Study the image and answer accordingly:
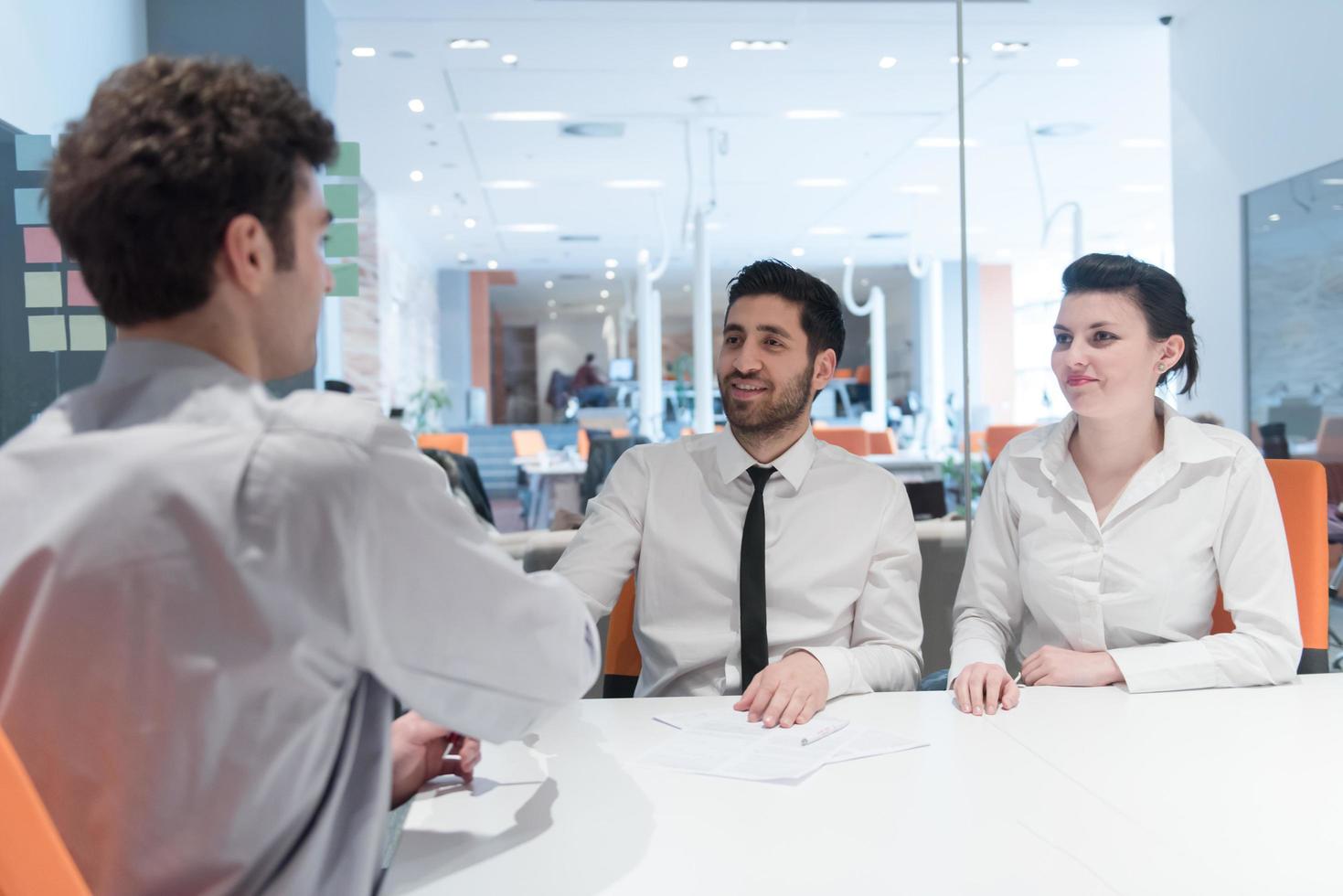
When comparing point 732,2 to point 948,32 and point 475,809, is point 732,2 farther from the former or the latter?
point 475,809

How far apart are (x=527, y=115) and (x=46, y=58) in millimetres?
5605

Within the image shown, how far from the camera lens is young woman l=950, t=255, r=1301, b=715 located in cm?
184

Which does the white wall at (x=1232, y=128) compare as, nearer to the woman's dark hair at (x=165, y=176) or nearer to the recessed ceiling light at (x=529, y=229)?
the woman's dark hair at (x=165, y=176)

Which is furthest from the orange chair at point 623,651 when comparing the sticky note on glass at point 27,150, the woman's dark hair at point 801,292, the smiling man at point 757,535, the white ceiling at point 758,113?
the white ceiling at point 758,113

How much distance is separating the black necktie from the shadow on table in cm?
70

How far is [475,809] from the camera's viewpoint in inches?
46.9

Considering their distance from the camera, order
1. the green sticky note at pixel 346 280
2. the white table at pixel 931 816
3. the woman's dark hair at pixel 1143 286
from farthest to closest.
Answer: the green sticky note at pixel 346 280, the woman's dark hair at pixel 1143 286, the white table at pixel 931 816

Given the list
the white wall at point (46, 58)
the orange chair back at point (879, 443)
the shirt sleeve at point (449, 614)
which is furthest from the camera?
the orange chair back at point (879, 443)

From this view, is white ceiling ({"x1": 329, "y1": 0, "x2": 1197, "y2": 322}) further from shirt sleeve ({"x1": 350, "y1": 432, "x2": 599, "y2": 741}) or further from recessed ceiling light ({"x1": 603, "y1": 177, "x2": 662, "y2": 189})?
shirt sleeve ({"x1": 350, "y1": 432, "x2": 599, "y2": 741})

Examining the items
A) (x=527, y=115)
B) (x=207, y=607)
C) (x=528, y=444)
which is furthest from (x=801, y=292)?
(x=528, y=444)

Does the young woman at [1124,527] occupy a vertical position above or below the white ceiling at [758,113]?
below

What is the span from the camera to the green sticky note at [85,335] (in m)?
3.30

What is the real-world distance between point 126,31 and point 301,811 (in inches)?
153

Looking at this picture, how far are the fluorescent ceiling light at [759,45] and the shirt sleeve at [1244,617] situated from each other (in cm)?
595
